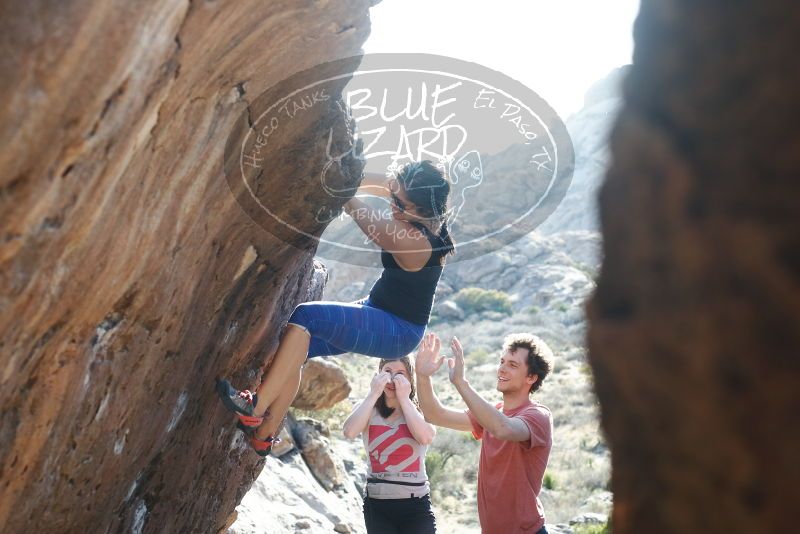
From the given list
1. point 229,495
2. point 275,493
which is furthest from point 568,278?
point 229,495

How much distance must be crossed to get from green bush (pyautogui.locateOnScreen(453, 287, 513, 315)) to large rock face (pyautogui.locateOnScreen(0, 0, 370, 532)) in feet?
112

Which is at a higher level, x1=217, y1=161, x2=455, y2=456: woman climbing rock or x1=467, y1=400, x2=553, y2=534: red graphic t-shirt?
x1=217, y1=161, x2=455, y2=456: woman climbing rock

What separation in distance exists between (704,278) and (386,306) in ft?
11.0

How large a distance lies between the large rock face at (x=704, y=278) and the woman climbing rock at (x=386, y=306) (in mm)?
2804

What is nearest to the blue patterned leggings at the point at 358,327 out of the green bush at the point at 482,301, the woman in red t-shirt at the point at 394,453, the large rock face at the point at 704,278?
the woman in red t-shirt at the point at 394,453

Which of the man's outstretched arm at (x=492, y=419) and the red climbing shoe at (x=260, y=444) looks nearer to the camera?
the man's outstretched arm at (x=492, y=419)

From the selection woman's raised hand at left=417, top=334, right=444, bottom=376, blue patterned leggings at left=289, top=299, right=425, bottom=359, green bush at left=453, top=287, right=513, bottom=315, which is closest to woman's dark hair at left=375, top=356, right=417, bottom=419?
woman's raised hand at left=417, top=334, right=444, bottom=376

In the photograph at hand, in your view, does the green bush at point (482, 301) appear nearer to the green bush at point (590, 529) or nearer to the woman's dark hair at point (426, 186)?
the green bush at point (590, 529)

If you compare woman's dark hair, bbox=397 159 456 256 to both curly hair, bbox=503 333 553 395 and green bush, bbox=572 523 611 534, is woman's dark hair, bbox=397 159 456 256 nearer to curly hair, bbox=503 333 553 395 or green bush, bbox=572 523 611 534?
curly hair, bbox=503 333 553 395

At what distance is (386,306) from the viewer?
4.74 meters

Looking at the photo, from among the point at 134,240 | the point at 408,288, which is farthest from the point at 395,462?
the point at 134,240

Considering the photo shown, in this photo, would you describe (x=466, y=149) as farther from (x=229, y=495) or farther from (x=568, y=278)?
(x=568, y=278)

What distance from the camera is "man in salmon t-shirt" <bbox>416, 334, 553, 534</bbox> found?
4.53 m

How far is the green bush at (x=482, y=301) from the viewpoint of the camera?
39.0 metres
